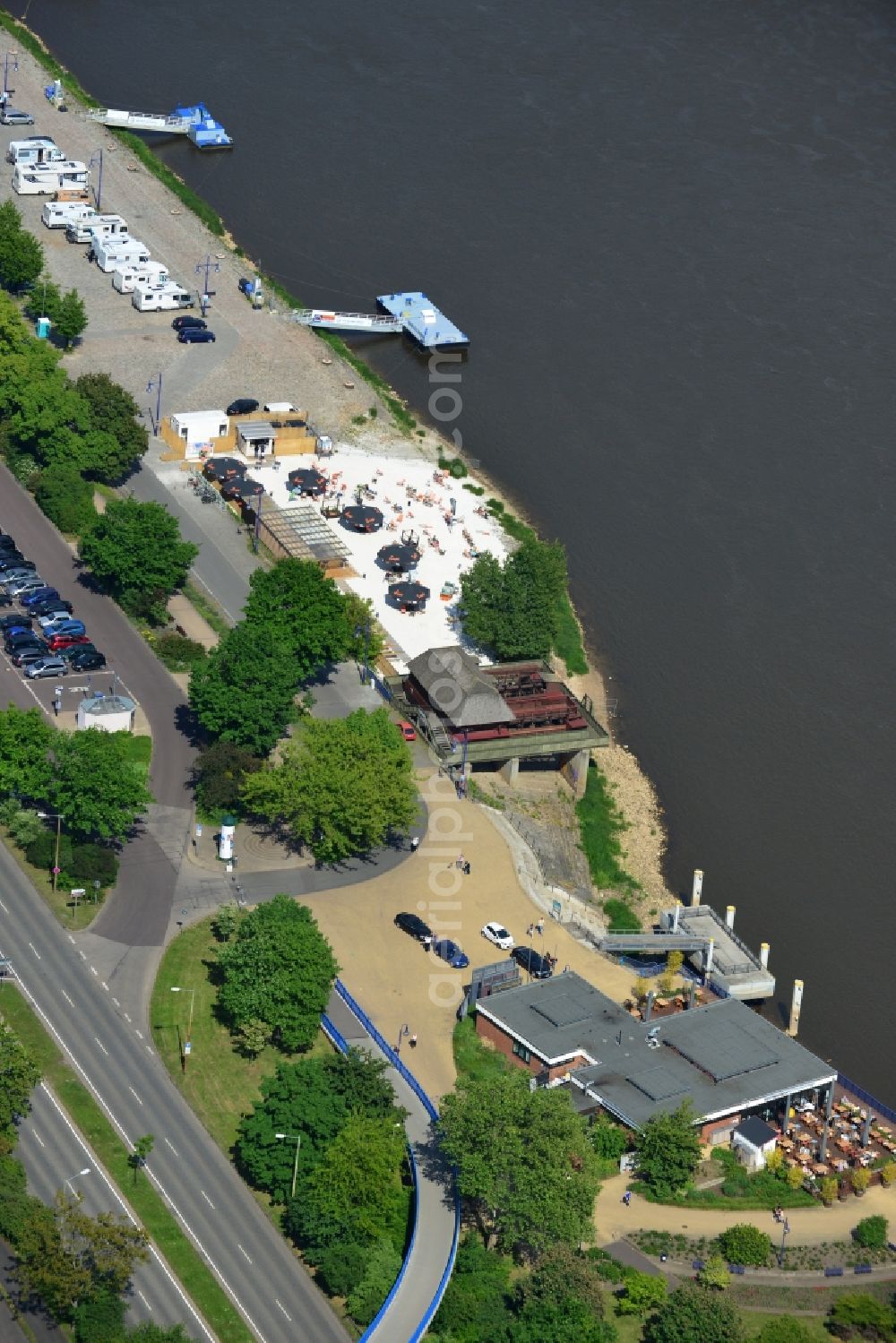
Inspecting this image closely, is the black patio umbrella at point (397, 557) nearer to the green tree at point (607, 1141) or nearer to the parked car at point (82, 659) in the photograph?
the parked car at point (82, 659)

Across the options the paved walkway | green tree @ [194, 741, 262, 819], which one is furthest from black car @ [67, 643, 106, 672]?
the paved walkway

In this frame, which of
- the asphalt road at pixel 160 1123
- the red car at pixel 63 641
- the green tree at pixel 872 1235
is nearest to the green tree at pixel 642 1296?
the green tree at pixel 872 1235

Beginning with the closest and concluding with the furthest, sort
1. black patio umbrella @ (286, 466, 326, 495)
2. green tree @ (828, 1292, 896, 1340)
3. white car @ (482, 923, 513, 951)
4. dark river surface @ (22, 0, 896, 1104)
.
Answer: green tree @ (828, 1292, 896, 1340)
white car @ (482, 923, 513, 951)
dark river surface @ (22, 0, 896, 1104)
black patio umbrella @ (286, 466, 326, 495)

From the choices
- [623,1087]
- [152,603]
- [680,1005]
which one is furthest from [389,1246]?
[152,603]

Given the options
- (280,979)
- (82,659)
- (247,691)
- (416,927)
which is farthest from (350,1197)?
(82,659)

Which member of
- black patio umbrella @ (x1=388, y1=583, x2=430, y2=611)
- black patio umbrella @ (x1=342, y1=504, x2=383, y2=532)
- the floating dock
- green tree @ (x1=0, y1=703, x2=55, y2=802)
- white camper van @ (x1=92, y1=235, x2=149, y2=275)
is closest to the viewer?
green tree @ (x1=0, y1=703, x2=55, y2=802)

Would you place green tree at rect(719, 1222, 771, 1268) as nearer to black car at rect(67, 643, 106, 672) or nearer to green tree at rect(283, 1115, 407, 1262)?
green tree at rect(283, 1115, 407, 1262)
